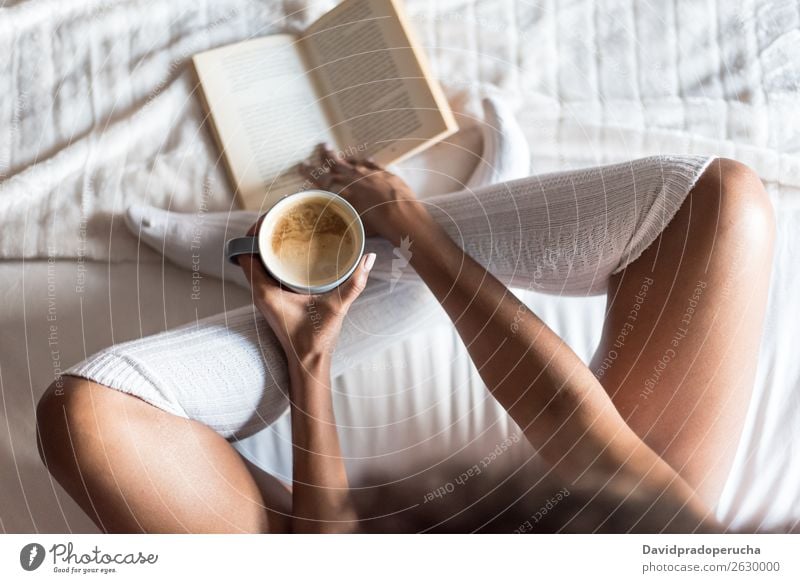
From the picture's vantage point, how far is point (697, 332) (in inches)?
12.4

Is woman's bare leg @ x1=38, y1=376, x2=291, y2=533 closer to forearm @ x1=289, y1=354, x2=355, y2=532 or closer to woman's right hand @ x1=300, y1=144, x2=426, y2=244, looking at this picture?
forearm @ x1=289, y1=354, x2=355, y2=532

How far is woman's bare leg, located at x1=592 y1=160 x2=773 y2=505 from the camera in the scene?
0.31 m

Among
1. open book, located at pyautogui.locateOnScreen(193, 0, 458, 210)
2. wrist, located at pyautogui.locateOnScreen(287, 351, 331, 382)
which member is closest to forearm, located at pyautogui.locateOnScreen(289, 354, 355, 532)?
wrist, located at pyautogui.locateOnScreen(287, 351, 331, 382)

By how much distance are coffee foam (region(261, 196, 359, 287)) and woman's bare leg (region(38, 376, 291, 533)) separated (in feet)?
0.31

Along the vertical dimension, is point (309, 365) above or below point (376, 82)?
below

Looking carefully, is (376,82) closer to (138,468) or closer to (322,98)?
(322,98)

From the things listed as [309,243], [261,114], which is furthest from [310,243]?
[261,114]

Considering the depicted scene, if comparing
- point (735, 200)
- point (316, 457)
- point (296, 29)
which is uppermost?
point (296, 29)

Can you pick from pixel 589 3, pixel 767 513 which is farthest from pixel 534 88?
pixel 767 513

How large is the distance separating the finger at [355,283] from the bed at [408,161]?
51 millimetres

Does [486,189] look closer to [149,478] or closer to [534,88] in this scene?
[534,88]

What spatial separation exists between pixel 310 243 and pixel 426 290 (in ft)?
0.24

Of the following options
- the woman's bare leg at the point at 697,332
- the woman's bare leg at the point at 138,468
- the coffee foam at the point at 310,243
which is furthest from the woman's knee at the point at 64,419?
the woman's bare leg at the point at 697,332
